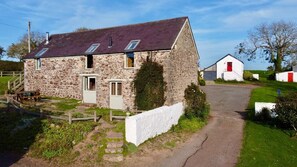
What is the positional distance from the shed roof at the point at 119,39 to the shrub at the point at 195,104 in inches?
196

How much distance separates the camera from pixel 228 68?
5247 cm

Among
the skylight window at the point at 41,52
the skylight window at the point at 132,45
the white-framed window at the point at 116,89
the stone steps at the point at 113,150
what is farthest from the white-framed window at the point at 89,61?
the stone steps at the point at 113,150

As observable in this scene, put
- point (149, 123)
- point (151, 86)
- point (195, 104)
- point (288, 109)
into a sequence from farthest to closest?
point (195, 104)
point (151, 86)
point (288, 109)
point (149, 123)

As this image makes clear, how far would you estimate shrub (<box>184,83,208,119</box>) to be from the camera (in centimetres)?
2028

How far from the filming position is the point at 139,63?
20.4m

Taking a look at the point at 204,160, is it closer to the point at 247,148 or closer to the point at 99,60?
the point at 247,148

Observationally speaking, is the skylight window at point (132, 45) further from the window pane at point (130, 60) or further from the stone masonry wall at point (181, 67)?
the stone masonry wall at point (181, 67)

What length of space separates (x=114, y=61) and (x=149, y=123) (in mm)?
9533

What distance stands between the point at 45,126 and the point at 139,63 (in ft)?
28.9

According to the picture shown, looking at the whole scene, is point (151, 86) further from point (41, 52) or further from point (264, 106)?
point (41, 52)

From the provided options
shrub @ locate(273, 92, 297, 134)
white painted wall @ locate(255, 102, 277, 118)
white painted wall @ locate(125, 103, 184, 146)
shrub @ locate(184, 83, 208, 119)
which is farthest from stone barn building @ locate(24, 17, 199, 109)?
shrub @ locate(273, 92, 297, 134)

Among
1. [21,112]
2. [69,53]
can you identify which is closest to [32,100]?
[69,53]

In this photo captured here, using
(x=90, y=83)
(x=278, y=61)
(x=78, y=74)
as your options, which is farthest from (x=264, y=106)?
(x=278, y=61)

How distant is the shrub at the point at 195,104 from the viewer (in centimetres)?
2028
